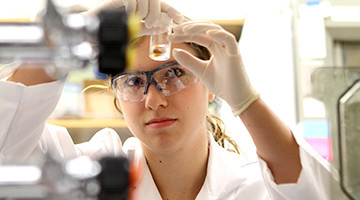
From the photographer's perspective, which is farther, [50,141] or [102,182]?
[50,141]

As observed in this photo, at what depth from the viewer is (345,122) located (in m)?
0.73

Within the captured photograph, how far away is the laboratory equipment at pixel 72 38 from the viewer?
0.55 metres

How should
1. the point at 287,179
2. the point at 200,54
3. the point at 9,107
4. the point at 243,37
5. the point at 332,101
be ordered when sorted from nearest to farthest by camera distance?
the point at 332,101
the point at 9,107
the point at 287,179
the point at 200,54
the point at 243,37

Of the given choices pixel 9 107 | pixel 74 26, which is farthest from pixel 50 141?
pixel 74 26

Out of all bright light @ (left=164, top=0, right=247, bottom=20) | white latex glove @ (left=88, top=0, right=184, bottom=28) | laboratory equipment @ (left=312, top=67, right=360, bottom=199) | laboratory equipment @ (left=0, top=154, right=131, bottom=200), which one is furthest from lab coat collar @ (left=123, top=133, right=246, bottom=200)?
bright light @ (left=164, top=0, right=247, bottom=20)

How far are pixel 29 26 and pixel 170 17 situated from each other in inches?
29.1

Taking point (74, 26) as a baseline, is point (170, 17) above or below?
below

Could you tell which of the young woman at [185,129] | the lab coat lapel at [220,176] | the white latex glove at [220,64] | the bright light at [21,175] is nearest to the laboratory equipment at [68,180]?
the bright light at [21,175]

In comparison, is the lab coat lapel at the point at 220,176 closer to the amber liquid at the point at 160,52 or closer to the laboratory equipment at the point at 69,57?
the amber liquid at the point at 160,52

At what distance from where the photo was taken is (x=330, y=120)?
742 mm

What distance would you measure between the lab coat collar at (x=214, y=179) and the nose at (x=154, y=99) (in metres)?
0.23

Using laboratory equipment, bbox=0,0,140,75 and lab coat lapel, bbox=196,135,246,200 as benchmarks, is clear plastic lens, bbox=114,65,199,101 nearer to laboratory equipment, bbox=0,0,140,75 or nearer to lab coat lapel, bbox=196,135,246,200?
lab coat lapel, bbox=196,135,246,200

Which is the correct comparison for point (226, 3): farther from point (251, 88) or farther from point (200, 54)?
point (251, 88)

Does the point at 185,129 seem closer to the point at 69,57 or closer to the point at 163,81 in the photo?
the point at 163,81
